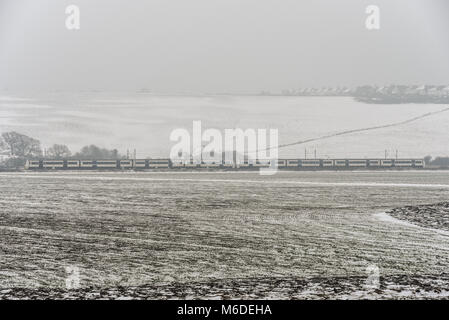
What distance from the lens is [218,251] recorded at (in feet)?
44.8

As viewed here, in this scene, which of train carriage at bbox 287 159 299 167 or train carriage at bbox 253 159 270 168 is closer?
train carriage at bbox 253 159 270 168

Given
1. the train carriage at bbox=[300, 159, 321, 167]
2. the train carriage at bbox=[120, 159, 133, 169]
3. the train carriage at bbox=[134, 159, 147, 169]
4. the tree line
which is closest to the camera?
the train carriage at bbox=[120, 159, 133, 169]

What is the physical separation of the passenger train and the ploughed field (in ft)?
150

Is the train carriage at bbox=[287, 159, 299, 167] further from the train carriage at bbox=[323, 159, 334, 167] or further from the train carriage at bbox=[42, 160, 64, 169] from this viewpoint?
the train carriage at bbox=[42, 160, 64, 169]

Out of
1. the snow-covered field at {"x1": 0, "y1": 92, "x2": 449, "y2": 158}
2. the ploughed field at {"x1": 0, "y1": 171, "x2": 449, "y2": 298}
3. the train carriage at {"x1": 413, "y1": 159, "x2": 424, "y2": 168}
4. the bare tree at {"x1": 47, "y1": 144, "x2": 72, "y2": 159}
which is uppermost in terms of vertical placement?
the snow-covered field at {"x1": 0, "y1": 92, "x2": 449, "y2": 158}

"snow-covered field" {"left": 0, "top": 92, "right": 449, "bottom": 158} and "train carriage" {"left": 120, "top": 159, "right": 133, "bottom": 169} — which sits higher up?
"snow-covered field" {"left": 0, "top": 92, "right": 449, "bottom": 158}

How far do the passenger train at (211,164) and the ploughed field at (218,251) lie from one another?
45.8 m

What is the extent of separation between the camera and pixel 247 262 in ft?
40.4

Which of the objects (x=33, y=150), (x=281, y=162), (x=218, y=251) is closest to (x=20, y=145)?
(x=33, y=150)

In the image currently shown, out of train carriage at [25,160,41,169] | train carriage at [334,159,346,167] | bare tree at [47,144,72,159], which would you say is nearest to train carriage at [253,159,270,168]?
train carriage at [334,159,346,167]

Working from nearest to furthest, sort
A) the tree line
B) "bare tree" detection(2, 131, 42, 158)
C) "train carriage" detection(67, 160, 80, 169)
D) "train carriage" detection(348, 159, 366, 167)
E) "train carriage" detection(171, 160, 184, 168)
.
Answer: "train carriage" detection(67, 160, 80, 169)
"train carriage" detection(171, 160, 184, 168)
"train carriage" detection(348, 159, 366, 167)
the tree line
"bare tree" detection(2, 131, 42, 158)

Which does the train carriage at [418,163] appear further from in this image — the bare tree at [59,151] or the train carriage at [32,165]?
the bare tree at [59,151]

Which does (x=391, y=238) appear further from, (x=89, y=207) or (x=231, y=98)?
(x=231, y=98)

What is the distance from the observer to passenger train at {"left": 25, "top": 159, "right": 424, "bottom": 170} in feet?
231
